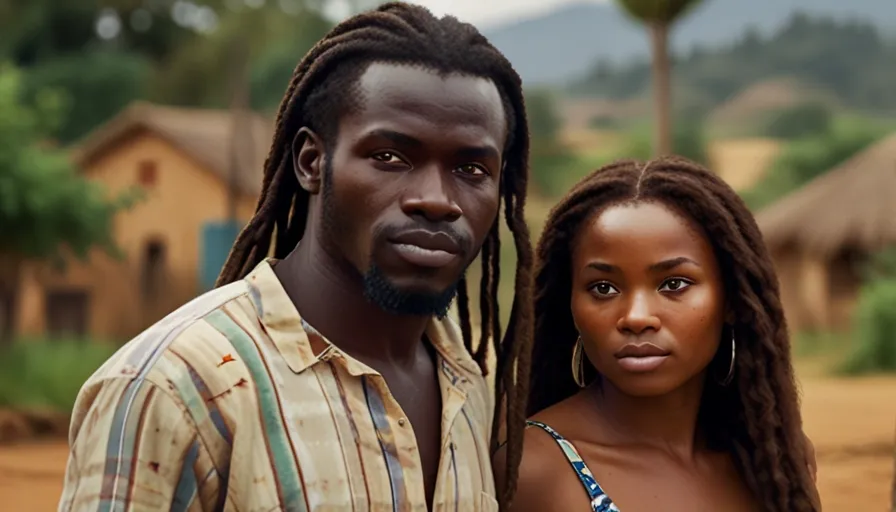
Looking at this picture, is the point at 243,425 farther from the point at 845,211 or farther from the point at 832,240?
the point at 845,211

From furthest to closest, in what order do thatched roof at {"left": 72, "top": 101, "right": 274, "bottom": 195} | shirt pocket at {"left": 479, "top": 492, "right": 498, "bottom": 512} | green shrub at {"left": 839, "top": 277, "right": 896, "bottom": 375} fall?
thatched roof at {"left": 72, "top": 101, "right": 274, "bottom": 195}
green shrub at {"left": 839, "top": 277, "right": 896, "bottom": 375}
shirt pocket at {"left": 479, "top": 492, "right": 498, "bottom": 512}

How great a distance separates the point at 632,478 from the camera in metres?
2.71

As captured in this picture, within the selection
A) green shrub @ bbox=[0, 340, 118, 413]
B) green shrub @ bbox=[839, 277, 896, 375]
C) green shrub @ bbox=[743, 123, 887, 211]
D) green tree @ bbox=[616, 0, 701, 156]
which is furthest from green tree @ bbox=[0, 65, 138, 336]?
green shrub @ bbox=[743, 123, 887, 211]

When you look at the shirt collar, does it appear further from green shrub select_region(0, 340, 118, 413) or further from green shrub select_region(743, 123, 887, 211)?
green shrub select_region(743, 123, 887, 211)

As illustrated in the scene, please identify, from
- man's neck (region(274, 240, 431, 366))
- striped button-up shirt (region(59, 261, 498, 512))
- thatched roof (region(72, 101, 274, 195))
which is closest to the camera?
striped button-up shirt (region(59, 261, 498, 512))

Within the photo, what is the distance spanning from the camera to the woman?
264 cm

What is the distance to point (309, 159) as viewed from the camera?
222 centimetres

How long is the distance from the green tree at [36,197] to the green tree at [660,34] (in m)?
6.89

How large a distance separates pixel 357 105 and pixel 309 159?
159 mm

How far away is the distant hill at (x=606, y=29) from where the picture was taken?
540 ft

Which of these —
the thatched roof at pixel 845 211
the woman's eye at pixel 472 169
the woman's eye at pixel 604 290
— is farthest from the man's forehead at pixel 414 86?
the thatched roof at pixel 845 211

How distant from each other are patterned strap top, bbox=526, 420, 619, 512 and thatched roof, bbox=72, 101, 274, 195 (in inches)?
763

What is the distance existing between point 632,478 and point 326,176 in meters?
1.07

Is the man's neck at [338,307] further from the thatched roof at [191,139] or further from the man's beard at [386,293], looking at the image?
the thatched roof at [191,139]
